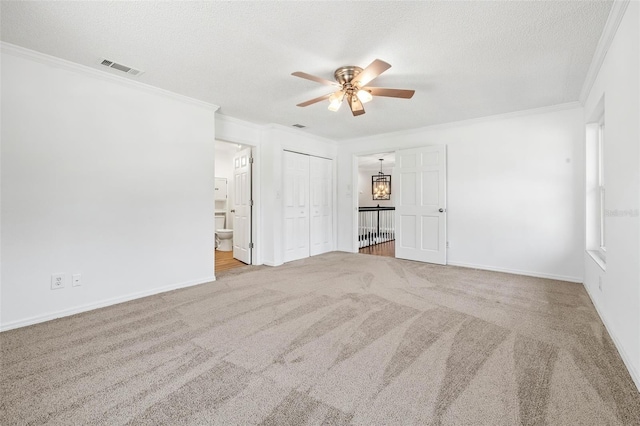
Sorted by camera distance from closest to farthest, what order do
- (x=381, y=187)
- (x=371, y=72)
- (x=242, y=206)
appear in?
(x=371, y=72) → (x=242, y=206) → (x=381, y=187)

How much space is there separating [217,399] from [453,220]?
431 cm

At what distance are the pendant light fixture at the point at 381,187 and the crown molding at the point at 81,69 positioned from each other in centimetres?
832

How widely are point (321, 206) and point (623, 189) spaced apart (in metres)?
4.43

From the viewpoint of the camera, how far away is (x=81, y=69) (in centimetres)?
273

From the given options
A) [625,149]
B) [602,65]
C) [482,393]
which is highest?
[602,65]

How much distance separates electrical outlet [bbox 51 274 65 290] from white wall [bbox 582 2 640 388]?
4365 mm

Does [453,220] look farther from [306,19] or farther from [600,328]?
[306,19]

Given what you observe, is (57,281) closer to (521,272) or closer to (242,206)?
(242,206)

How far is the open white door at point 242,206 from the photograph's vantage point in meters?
4.98

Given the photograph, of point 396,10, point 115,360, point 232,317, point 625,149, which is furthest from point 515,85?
point 115,360

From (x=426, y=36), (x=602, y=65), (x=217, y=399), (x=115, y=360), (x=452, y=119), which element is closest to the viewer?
(x=217, y=399)

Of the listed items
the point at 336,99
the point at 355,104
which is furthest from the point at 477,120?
the point at 336,99

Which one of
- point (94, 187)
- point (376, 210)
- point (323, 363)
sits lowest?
point (323, 363)

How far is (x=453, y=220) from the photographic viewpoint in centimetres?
472
